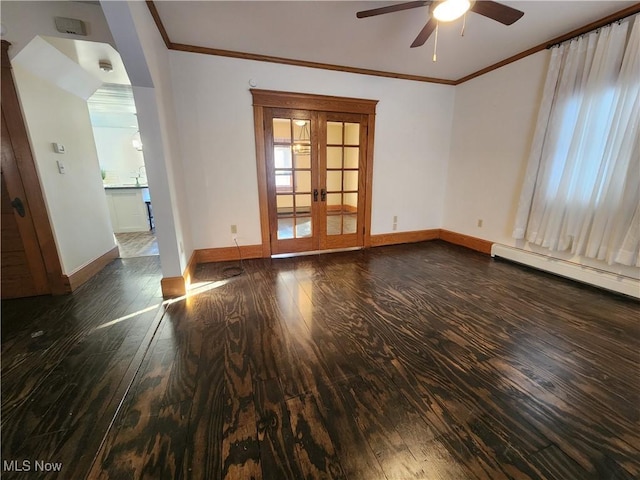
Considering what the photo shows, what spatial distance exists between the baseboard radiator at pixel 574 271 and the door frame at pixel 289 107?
208 centimetres

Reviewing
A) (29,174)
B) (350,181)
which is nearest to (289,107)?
(350,181)

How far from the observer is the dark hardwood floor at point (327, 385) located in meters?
1.08

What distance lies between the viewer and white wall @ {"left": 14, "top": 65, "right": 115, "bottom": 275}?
237 cm

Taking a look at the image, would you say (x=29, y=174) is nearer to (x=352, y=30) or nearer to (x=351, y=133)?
(x=352, y=30)

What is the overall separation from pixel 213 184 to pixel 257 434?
289 cm

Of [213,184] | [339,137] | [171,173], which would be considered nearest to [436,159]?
[339,137]

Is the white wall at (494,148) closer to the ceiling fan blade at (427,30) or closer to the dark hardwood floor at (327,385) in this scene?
the dark hardwood floor at (327,385)

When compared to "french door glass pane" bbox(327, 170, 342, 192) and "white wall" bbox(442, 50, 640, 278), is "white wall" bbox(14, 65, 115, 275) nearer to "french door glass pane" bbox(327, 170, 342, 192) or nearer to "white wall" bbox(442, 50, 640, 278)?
"french door glass pane" bbox(327, 170, 342, 192)

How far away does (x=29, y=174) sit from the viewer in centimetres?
232

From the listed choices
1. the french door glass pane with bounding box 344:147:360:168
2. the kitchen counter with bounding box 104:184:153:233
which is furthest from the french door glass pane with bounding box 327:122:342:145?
the kitchen counter with bounding box 104:184:153:233

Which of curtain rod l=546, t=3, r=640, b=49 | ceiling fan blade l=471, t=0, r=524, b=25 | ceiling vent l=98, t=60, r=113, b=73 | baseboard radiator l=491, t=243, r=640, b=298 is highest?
curtain rod l=546, t=3, r=640, b=49

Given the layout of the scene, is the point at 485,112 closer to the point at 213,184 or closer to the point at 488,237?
the point at 488,237

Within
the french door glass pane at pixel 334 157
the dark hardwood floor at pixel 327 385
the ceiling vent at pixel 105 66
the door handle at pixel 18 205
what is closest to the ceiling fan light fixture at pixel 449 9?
the french door glass pane at pixel 334 157

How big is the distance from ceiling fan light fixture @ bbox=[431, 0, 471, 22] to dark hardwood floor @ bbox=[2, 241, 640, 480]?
2.31 metres
